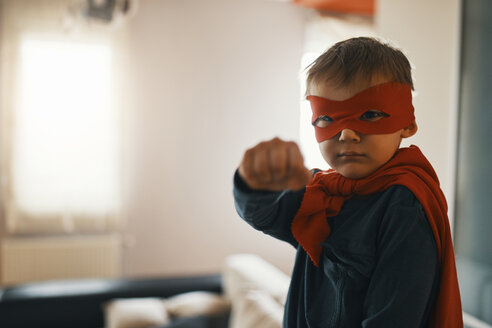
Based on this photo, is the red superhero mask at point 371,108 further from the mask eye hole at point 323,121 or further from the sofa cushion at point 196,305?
the sofa cushion at point 196,305

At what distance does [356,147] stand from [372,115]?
4 cm

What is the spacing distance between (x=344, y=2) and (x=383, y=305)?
3.17m

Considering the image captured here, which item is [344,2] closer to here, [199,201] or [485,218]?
[199,201]

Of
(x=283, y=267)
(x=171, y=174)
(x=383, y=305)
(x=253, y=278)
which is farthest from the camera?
(x=283, y=267)

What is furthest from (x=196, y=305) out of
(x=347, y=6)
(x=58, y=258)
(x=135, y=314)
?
(x=347, y=6)

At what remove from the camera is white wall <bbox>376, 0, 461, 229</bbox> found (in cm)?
97

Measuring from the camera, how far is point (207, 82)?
11.7 ft

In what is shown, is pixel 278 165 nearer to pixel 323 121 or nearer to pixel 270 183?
pixel 270 183

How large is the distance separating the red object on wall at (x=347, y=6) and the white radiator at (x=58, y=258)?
2.39 meters

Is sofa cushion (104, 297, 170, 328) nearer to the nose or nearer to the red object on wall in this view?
the nose

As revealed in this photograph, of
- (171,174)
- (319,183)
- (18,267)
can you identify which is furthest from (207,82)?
(319,183)

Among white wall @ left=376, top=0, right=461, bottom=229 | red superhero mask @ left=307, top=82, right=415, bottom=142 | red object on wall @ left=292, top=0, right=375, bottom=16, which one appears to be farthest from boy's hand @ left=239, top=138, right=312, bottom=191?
red object on wall @ left=292, top=0, right=375, bottom=16

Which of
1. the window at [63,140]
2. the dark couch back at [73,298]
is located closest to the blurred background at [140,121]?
the window at [63,140]

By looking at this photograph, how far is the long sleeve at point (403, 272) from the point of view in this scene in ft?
1.48
